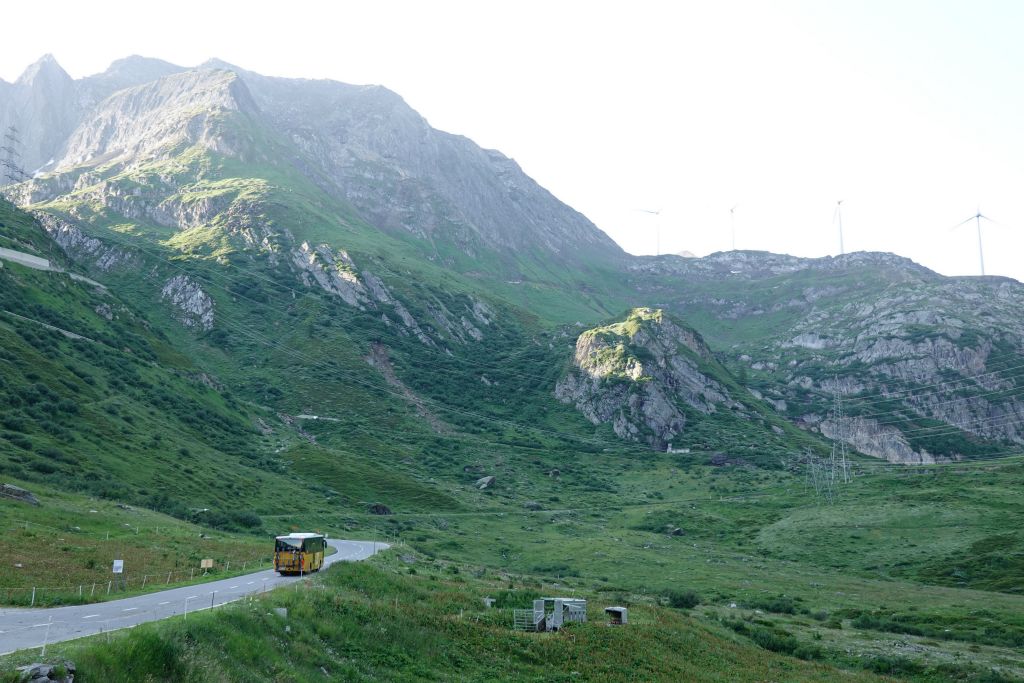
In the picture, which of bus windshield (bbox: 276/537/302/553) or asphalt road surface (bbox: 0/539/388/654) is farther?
bus windshield (bbox: 276/537/302/553)

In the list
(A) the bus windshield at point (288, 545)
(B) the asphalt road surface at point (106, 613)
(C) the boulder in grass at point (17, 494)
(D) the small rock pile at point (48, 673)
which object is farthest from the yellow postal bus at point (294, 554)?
(D) the small rock pile at point (48, 673)

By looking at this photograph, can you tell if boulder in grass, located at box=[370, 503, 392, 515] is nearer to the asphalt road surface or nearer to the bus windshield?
the bus windshield

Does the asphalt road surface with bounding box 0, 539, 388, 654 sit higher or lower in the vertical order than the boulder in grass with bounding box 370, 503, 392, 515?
higher

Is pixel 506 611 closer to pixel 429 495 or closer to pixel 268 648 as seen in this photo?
pixel 268 648

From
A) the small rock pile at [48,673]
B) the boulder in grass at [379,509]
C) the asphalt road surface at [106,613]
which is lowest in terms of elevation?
the boulder in grass at [379,509]

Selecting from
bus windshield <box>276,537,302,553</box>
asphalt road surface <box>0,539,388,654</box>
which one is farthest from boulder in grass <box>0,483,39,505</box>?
asphalt road surface <box>0,539,388,654</box>

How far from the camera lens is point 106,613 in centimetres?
3228

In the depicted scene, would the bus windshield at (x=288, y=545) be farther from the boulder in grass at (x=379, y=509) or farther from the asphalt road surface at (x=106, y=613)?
the boulder in grass at (x=379, y=509)

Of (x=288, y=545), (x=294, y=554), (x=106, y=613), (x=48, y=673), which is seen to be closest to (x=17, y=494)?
(x=288, y=545)

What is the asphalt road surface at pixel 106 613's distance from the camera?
26.0 meters

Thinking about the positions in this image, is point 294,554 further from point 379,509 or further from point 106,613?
point 379,509

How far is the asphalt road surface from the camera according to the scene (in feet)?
85.2

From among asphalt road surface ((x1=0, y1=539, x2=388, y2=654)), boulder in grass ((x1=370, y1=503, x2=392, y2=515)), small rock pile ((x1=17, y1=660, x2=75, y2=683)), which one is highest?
small rock pile ((x1=17, y1=660, x2=75, y2=683))

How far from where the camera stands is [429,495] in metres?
144
